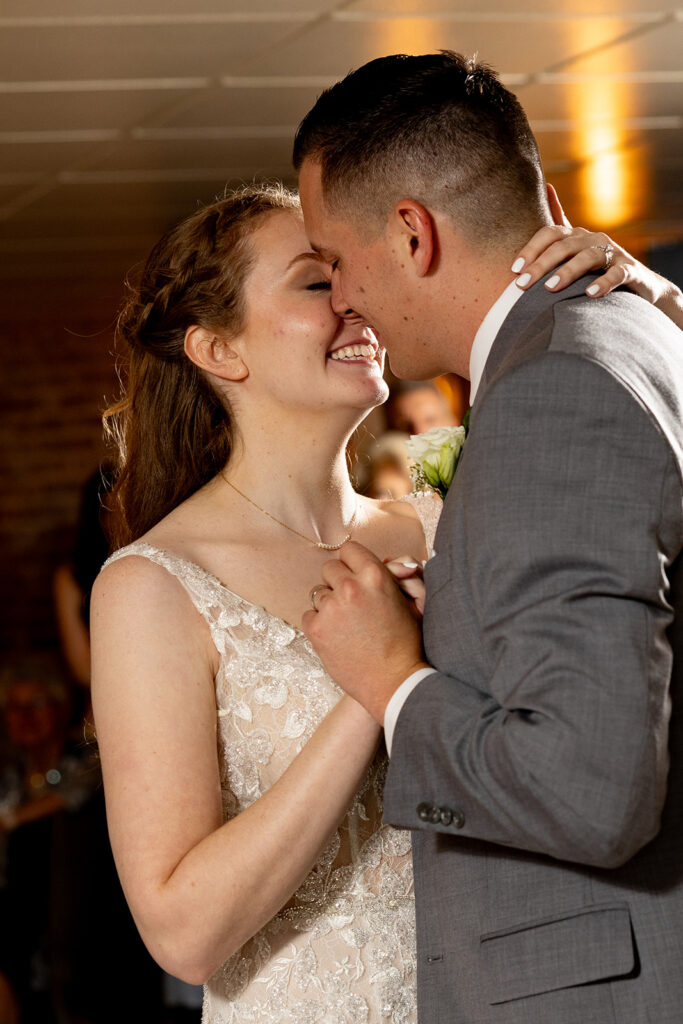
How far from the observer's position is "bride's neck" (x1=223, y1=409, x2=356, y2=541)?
2.32m

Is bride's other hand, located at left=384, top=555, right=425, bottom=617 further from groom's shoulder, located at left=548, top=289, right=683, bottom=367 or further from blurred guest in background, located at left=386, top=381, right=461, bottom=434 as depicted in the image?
blurred guest in background, located at left=386, top=381, right=461, bottom=434

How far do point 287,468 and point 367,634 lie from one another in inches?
31.4

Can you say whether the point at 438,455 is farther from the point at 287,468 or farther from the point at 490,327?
the point at 287,468

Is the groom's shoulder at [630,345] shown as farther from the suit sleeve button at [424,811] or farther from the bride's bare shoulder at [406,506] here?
the bride's bare shoulder at [406,506]

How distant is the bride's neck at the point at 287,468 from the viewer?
2316mm

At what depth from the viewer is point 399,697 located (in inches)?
60.7

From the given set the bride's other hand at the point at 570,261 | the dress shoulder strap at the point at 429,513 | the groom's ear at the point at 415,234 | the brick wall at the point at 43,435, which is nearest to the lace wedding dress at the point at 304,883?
the dress shoulder strap at the point at 429,513

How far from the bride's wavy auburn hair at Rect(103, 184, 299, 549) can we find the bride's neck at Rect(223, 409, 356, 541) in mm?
61

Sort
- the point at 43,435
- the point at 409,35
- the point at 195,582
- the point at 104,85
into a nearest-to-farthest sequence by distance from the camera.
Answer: the point at 195,582
the point at 409,35
the point at 104,85
the point at 43,435

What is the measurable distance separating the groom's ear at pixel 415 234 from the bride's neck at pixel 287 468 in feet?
2.02

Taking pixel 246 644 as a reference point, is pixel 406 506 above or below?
below

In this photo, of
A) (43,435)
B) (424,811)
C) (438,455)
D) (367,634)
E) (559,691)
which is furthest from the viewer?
(43,435)

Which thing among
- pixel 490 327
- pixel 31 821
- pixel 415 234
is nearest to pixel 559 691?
pixel 490 327

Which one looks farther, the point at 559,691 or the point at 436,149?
the point at 436,149
